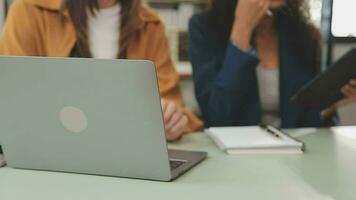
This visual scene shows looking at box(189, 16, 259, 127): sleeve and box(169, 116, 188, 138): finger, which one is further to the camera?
box(189, 16, 259, 127): sleeve

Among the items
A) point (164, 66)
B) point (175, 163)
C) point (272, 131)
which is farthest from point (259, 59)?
point (175, 163)

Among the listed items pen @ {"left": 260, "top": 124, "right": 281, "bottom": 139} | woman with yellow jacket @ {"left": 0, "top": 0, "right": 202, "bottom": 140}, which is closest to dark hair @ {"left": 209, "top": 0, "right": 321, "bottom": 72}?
woman with yellow jacket @ {"left": 0, "top": 0, "right": 202, "bottom": 140}

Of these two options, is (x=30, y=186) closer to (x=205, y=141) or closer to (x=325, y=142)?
(x=205, y=141)

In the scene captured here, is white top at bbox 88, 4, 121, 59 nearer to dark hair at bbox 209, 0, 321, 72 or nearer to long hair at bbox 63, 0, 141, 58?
long hair at bbox 63, 0, 141, 58

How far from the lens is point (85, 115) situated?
0.84 metres

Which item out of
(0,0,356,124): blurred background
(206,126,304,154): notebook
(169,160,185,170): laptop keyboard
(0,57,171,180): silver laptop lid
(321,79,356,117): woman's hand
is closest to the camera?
(0,57,171,180): silver laptop lid

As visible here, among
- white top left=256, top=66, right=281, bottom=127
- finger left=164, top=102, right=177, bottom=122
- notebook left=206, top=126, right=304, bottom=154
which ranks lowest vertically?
white top left=256, top=66, right=281, bottom=127

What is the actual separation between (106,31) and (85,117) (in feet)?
2.39

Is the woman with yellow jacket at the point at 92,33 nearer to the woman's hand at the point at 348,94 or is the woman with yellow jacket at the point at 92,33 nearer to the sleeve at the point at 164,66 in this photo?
the sleeve at the point at 164,66

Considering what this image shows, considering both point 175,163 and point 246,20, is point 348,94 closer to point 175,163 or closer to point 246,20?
point 246,20

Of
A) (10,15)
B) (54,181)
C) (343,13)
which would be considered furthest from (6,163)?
(343,13)

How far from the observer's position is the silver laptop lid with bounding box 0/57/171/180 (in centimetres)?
78

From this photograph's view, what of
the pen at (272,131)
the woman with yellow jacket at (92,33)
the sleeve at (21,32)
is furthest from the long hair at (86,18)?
the pen at (272,131)

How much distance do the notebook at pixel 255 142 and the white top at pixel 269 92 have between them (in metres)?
0.40
